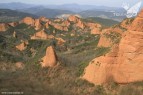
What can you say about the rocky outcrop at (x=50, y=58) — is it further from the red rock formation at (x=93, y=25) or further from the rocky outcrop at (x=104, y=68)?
the red rock formation at (x=93, y=25)

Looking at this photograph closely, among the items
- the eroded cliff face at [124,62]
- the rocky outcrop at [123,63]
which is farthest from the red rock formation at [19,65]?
the eroded cliff face at [124,62]

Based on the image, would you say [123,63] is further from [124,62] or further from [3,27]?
Answer: [3,27]

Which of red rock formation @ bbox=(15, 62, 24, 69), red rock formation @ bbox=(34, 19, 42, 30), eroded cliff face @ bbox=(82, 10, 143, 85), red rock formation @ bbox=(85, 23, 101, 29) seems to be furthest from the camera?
red rock formation @ bbox=(34, 19, 42, 30)

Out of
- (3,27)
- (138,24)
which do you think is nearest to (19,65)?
(138,24)

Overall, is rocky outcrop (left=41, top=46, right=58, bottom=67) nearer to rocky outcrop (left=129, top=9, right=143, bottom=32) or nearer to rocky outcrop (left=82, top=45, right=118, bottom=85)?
rocky outcrop (left=82, top=45, right=118, bottom=85)

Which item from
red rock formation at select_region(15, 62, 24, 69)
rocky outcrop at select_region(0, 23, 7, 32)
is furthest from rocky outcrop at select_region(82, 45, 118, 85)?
rocky outcrop at select_region(0, 23, 7, 32)

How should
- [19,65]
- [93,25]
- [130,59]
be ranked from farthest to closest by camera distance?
[93,25], [19,65], [130,59]

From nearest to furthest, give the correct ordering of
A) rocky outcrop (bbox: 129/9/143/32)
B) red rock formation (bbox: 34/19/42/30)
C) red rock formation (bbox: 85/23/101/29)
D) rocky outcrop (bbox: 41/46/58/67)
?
1. rocky outcrop (bbox: 129/9/143/32)
2. rocky outcrop (bbox: 41/46/58/67)
3. red rock formation (bbox: 85/23/101/29)
4. red rock formation (bbox: 34/19/42/30)

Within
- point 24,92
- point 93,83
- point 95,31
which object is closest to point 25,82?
point 24,92

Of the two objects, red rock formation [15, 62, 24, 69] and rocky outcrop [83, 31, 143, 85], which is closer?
rocky outcrop [83, 31, 143, 85]
